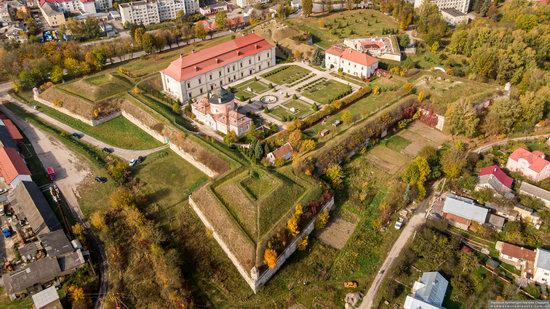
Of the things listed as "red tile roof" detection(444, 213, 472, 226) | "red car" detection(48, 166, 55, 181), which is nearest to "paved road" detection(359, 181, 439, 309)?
"red tile roof" detection(444, 213, 472, 226)

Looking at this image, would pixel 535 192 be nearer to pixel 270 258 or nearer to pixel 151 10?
pixel 270 258

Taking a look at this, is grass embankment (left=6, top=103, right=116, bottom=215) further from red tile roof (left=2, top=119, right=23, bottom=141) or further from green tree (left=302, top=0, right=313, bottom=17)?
green tree (left=302, top=0, right=313, bottom=17)

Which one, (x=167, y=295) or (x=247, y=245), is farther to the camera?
(x=247, y=245)

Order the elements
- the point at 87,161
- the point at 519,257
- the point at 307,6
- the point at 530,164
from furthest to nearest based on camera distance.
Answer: the point at 307,6 → the point at 87,161 → the point at 530,164 → the point at 519,257

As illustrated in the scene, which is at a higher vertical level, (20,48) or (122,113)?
(20,48)

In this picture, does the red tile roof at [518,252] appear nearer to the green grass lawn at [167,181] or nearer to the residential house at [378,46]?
the green grass lawn at [167,181]

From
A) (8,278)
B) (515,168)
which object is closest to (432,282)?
(515,168)

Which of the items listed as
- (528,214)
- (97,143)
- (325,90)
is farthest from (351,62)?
(97,143)

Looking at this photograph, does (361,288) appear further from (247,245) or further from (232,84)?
(232,84)

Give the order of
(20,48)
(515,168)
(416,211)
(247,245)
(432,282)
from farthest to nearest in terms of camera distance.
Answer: (20,48) < (515,168) < (416,211) < (247,245) < (432,282)
